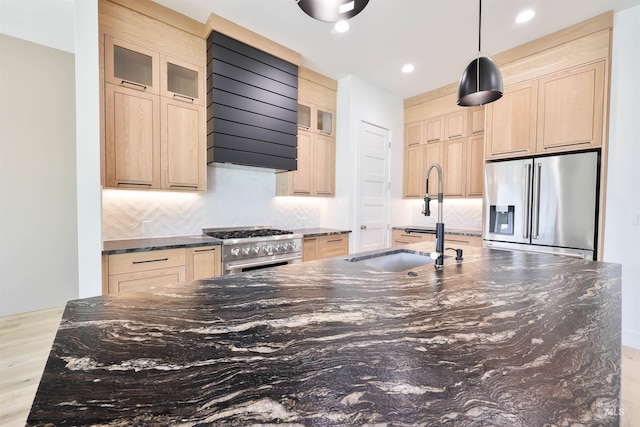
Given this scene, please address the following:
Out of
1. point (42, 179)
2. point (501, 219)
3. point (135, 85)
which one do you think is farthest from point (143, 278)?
point (501, 219)

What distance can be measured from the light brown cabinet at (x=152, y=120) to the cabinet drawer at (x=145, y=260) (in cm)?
62

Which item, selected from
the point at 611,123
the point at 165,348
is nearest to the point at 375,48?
the point at 611,123

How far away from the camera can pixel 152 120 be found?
8.02 feet

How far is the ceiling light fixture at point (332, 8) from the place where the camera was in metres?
1.14

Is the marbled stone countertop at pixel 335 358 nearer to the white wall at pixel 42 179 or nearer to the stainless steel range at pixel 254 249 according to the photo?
the stainless steel range at pixel 254 249

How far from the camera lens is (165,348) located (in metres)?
0.63

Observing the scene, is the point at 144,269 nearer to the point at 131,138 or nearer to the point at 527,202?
the point at 131,138

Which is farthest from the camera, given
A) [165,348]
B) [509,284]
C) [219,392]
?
[509,284]

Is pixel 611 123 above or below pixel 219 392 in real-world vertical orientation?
above

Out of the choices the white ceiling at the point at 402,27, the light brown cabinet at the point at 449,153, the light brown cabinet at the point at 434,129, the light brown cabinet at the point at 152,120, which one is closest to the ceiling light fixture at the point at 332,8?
the white ceiling at the point at 402,27

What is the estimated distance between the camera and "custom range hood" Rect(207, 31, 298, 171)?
105 inches

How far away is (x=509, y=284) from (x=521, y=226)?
2.22 m

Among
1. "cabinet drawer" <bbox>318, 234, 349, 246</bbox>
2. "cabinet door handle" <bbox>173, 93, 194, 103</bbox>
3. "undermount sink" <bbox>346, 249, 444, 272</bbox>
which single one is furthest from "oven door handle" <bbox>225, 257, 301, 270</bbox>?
"cabinet door handle" <bbox>173, 93, 194, 103</bbox>

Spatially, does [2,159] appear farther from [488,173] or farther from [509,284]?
[488,173]
